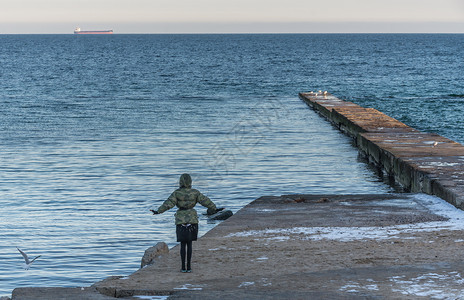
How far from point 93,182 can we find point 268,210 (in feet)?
21.0

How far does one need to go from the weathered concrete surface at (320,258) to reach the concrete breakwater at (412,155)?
3.16 ft

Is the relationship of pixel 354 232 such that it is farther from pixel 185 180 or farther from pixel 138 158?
pixel 138 158

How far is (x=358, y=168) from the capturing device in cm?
2023

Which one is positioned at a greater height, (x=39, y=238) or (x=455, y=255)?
(x=455, y=255)

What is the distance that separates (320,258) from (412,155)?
881 centimetres

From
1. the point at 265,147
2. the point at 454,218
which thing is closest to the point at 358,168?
the point at 265,147

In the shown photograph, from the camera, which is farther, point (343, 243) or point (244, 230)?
point (244, 230)

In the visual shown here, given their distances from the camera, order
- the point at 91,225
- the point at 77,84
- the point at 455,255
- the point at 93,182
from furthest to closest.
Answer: the point at 77,84, the point at 93,182, the point at 91,225, the point at 455,255

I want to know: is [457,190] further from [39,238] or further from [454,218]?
[39,238]

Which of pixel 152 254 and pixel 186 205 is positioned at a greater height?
pixel 186 205

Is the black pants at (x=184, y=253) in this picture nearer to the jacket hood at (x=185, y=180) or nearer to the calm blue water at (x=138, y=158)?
the jacket hood at (x=185, y=180)

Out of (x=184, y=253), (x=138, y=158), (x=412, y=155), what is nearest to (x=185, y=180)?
(x=184, y=253)

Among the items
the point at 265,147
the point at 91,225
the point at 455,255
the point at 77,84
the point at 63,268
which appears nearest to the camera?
the point at 455,255

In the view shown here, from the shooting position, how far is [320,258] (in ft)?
29.2
